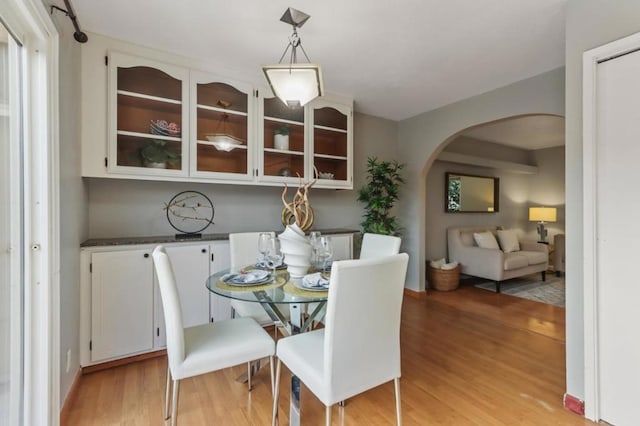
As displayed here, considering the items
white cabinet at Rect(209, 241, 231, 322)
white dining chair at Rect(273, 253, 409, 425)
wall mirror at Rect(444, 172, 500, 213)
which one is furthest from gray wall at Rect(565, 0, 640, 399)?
wall mirror at Rect(444, 172, 500, 213)

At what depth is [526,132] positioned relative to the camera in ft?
16.1

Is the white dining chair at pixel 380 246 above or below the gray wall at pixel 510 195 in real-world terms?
below

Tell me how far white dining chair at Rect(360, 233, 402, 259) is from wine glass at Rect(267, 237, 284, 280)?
28.9 inches

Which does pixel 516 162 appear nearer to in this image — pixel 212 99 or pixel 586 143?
pixel 586 143

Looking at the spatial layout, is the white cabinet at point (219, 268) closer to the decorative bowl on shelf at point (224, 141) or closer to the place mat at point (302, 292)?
the decorative bowl on shelf at point (224, 141)

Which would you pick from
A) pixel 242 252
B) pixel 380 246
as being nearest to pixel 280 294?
pixel 242 252

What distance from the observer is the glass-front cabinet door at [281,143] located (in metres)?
2.80

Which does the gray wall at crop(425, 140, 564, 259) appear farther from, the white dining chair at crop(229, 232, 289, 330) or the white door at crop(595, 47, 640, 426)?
the white dining chair at crop(229, 232, 289, 330)

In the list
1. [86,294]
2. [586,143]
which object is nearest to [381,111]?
[586,143]

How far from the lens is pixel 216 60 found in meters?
2.51

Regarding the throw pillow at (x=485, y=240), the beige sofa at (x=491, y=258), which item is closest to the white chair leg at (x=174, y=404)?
the beige sofa at (x=491, y=258)

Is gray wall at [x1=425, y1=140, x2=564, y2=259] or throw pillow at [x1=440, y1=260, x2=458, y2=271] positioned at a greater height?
gray wall at [x1=425, y1=140, x2=564, y2=259]

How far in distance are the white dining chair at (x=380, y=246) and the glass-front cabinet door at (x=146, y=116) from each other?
5.46 ft

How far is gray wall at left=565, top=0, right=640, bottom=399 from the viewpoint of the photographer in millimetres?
1685
